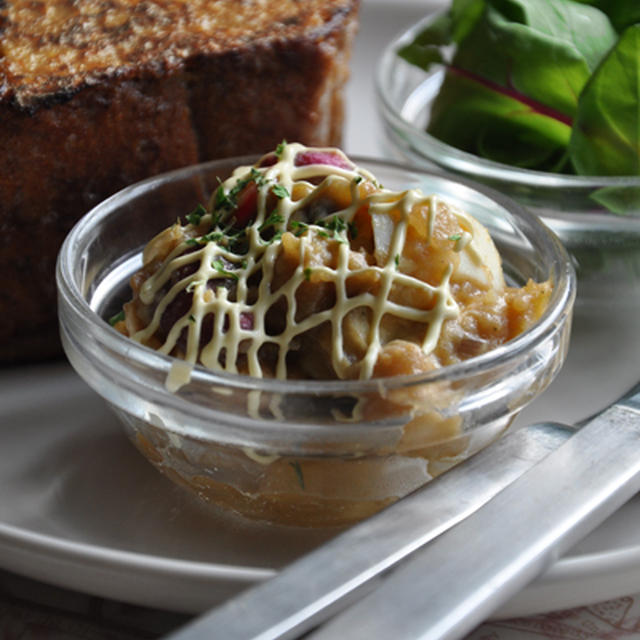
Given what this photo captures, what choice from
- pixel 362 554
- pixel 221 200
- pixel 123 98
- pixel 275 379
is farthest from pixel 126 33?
pixel 362 554

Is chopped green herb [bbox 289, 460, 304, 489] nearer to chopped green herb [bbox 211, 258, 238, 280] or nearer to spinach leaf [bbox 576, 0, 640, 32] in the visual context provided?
chopped green herb [bbox 211, 258, 238, 280]

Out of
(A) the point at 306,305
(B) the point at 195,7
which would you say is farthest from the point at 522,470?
(B) the point at 195,7

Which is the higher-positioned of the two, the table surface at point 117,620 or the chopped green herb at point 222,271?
the chopped green herb at point 222,271

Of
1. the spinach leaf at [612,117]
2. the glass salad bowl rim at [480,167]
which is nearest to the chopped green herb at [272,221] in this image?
the glass salad bowl rim at [480,167]

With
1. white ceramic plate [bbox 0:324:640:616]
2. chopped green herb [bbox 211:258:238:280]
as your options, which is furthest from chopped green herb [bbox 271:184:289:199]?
white ceramic plate [bbox 0:324:640:616]

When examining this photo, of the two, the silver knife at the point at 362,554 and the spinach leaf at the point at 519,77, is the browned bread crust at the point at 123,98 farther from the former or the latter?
the silver knife at the point at 362,554

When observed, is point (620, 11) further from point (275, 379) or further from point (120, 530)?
point (120, 530)

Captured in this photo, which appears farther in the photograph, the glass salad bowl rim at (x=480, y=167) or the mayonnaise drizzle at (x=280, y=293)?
the glass salad bowl rim at (x=480, y=167)

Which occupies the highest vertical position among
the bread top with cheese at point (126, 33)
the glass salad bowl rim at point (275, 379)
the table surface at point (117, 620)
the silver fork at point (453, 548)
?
the bread top with cheese at point (126, 33)
